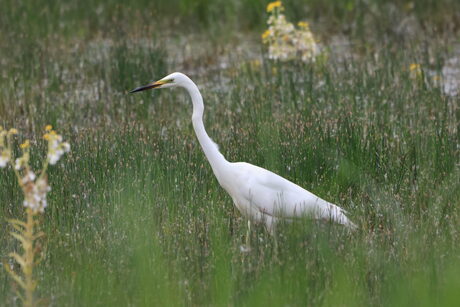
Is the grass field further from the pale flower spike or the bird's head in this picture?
the bird's head

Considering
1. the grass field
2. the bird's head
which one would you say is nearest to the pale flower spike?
the grass field

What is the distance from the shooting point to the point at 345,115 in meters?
5.97

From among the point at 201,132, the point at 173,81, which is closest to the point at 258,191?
the point at 201,132

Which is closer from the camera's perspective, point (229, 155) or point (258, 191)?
point (258, 191)

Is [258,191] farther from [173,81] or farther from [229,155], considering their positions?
[229,155]

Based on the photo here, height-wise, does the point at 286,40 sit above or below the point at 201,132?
above

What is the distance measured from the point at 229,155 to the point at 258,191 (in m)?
1.15

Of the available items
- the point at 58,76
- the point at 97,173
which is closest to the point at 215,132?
the point at 97,173

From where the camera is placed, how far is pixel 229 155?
19.3 feet

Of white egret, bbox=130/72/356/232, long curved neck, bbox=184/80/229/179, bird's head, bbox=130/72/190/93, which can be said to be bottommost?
white egret, bbox=130/72/356/232

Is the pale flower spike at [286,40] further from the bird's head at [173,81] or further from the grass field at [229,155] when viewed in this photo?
the bird's head at [173,81]

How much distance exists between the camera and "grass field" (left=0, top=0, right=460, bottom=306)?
388cm

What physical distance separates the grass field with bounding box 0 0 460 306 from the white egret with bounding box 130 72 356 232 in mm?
156

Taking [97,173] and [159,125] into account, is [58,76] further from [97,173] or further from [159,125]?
[97,173]
